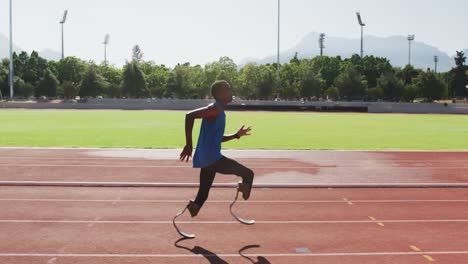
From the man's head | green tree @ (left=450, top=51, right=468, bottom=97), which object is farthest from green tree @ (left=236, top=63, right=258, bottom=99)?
the man's head

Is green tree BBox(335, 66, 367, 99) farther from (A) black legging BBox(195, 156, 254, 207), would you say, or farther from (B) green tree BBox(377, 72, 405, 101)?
(A) black legging BBox(195, 156, 254, 207)

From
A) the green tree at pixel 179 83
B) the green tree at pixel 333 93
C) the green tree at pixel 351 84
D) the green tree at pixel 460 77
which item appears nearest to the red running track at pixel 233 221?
the green tree at pixel 351 84

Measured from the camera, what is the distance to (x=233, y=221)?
8.20 m

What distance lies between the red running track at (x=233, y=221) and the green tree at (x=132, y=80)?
277 ft

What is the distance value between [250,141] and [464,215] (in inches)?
553

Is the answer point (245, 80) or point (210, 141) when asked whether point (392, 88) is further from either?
point (210, 141)

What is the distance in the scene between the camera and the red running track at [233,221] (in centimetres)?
648

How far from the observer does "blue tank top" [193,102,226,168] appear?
683cm

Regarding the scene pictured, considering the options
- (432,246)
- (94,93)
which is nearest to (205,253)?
(432,246)

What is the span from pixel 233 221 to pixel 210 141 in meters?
1.92

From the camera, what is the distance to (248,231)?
7590mm

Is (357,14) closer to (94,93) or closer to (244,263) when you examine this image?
(94,93)

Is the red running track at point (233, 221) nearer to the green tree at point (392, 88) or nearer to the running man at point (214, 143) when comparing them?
the running man at point (214, 143)

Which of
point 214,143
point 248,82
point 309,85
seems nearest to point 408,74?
point 309,85
